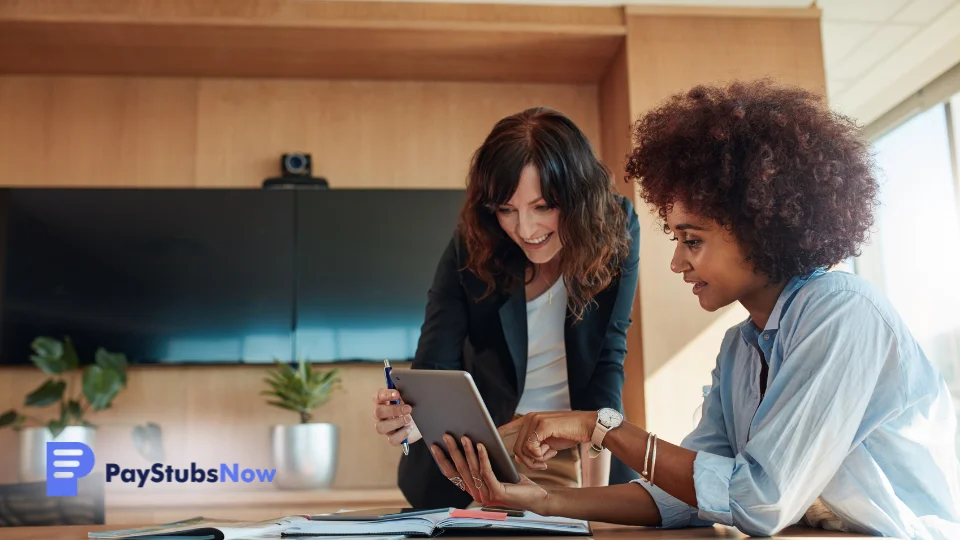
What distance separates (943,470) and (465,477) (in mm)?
652

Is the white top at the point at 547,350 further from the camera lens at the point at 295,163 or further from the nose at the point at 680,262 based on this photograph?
the camera lens at the point at 295,163

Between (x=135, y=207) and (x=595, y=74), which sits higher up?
(x=595, y=74)

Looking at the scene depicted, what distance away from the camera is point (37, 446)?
12.3ft

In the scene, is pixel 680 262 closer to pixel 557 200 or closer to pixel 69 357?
pixel 557 200

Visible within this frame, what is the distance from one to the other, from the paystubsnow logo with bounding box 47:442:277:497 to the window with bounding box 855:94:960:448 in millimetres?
3482

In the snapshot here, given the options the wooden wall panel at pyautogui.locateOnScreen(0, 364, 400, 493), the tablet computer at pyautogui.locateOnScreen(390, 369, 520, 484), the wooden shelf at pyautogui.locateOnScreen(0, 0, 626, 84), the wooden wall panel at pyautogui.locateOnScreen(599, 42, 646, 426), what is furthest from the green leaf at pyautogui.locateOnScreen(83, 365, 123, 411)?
the tablet computer at pyautogui.locateOnScreen(390, 369, 520, 484)

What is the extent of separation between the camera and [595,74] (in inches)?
173

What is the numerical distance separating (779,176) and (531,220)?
0.72m

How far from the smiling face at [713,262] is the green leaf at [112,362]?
3252mm

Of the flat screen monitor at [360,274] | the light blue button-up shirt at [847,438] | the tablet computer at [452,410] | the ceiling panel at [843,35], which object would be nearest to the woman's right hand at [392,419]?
the tablet computer at [452,410]

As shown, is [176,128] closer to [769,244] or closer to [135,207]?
[135,207]

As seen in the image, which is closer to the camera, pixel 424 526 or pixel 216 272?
pixel 424 526

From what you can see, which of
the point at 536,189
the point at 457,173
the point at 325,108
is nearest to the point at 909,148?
the point at 457,173

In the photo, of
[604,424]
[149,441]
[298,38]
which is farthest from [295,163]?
[604,424]
